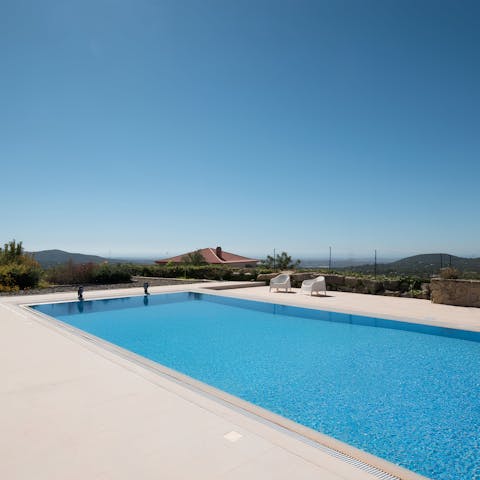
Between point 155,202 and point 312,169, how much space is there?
16.3m

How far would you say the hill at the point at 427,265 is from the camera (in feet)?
42.8

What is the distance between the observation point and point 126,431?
130 inches

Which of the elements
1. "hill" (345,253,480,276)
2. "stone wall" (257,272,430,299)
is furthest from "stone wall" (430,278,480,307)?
"hill" (345,253,480,276)

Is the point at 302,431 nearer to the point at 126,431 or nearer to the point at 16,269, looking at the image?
the point at 126,431

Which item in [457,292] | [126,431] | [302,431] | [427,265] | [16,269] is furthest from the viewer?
[16,269]

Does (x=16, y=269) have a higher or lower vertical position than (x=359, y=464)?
higher

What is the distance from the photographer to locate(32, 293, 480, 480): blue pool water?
3.77 meters

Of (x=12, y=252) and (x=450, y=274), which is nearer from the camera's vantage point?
(x=450, y=274)

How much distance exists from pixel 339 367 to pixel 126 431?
4.14m

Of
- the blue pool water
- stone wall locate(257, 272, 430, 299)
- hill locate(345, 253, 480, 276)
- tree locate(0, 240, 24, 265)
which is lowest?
the blue pool water

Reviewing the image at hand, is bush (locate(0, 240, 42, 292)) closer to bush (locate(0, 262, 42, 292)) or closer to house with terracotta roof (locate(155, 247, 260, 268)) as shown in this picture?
bush (locate(0, 262, 42, 292))

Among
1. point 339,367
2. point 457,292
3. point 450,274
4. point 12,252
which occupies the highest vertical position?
point 12,252

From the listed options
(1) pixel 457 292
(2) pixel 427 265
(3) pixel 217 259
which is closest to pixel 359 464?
(1) pixel 457 292

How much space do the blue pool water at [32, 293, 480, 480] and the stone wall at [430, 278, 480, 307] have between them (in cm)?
349
